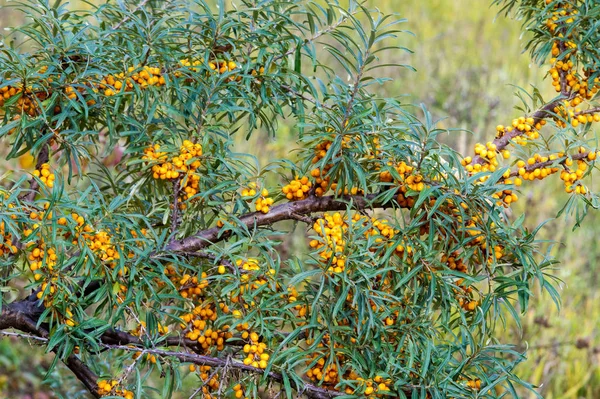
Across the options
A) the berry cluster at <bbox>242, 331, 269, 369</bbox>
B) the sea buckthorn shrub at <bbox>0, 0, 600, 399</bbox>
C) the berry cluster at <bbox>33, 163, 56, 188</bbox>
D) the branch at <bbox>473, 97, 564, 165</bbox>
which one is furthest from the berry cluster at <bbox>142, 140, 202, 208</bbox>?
the branch at <bbox>473, 97, 564, 165</bbox>

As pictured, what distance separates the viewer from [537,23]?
1.41m

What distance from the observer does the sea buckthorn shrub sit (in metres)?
1.15

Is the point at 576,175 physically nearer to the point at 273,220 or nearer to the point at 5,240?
the point at 273,220

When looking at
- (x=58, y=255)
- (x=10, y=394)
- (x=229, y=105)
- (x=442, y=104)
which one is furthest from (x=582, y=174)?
(x=442, y=104)

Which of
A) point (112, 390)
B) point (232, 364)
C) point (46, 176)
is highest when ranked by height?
point (46, 176)

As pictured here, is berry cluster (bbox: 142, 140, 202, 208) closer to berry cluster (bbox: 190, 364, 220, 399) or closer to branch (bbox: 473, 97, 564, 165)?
berry cluster (bbox: 190, 364, 220, 399)

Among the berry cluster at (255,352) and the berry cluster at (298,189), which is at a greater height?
the berry cluster at (298,189)

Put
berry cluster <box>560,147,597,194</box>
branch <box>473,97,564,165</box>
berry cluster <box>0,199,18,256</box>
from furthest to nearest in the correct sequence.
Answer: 1. branch <box>473,97,564,165</box>
2. berry cluster <box>560,147,597,194</box>
3. berry cluster <box>0,199,18,256</box>

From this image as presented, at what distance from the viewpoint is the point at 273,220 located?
4.25ft

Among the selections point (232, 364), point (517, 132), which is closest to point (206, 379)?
point (232, 364)

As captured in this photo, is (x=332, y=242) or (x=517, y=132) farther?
(x=517, y=132)

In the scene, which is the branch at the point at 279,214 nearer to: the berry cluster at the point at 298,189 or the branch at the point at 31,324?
the berry cluster at the point at 298,189

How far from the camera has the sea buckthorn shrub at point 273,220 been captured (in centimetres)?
115

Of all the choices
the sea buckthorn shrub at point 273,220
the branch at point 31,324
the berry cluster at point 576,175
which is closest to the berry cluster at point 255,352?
the sea buckthorn shrub at point 273,220
